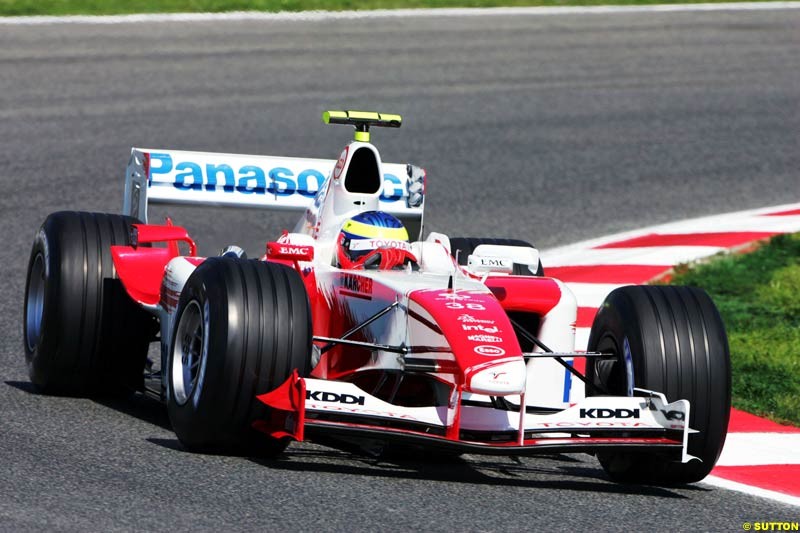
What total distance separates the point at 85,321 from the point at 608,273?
420 cm

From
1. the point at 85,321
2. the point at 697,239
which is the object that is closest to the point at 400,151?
the point at 697,239

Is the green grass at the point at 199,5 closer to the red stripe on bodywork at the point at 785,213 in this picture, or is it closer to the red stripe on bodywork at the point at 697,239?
the red stripe on bodywork at the point at 785,213

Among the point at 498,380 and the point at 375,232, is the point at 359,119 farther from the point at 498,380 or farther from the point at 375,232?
the point at 498,380

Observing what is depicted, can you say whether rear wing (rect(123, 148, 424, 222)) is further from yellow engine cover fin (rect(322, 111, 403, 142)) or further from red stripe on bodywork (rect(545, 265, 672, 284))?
red stripe on bodywork (rect(545, 265, 672, 284))

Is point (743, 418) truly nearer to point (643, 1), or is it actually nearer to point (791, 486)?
point (791, 486)

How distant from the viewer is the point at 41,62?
669 inches

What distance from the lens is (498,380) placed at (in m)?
6.11

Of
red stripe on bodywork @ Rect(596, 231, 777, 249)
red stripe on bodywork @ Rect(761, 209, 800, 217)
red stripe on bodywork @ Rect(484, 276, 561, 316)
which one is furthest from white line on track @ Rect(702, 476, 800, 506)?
red stripe on bodywork @ Rect(761, 209, 800, 217)

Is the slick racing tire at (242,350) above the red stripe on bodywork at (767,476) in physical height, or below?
above

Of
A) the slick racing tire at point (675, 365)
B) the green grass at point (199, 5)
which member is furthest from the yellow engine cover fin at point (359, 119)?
the green grass at point (199, 5)

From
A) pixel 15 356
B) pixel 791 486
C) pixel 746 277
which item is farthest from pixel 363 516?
pixel 746 277

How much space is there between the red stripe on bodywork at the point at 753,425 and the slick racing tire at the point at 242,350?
246 cm

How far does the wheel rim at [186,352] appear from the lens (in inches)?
269

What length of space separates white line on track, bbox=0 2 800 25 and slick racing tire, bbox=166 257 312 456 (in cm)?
1252
